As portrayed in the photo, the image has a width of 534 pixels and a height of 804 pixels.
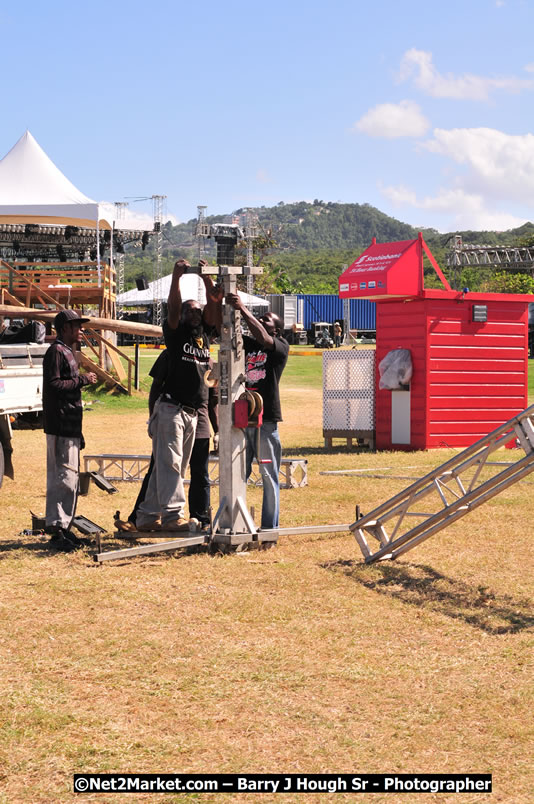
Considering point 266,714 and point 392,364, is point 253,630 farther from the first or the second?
point 392,364

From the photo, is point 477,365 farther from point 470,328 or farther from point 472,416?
point 472,416

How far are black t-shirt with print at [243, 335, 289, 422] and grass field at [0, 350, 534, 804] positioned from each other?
116cm

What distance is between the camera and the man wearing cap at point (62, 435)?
8086 millimetres

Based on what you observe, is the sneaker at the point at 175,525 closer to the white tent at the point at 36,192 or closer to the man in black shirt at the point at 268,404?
the man in black shirt at the point at 268,404

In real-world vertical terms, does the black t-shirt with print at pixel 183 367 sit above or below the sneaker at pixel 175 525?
above

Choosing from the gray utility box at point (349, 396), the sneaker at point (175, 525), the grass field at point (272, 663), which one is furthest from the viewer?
the gray utility box at point (349, 396)

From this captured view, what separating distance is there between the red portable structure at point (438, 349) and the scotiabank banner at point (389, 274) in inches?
0.6

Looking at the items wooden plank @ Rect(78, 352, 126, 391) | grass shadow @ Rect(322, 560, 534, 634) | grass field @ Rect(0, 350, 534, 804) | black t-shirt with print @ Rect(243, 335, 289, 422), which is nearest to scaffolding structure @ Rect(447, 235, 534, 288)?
wooden plank @ Rect(78, 352, 126, 391)

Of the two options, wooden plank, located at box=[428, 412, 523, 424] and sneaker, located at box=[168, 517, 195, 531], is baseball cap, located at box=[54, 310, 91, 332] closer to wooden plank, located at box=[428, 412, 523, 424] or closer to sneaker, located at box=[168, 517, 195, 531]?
sneaker, located at box=[168, 517, 195, 531]

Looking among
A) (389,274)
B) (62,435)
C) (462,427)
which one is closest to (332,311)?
(462,427)

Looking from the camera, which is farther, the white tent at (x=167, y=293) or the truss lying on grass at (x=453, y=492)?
the white tent at (x=167, y=293)

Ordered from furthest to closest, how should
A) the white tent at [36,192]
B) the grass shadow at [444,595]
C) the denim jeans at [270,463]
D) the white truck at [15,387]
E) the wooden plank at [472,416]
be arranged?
the white tent at [36,192] → the wooden plank at [472,416] → the white truck at [15,387] → the denim jeans at [270,463] → the grass shadow at [444,595]

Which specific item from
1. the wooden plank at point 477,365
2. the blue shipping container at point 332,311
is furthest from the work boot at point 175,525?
the blue shipping container at point 332,311

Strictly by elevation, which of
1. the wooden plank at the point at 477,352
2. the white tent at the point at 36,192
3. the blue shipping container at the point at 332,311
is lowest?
the wooden plank at the point at 477,352
